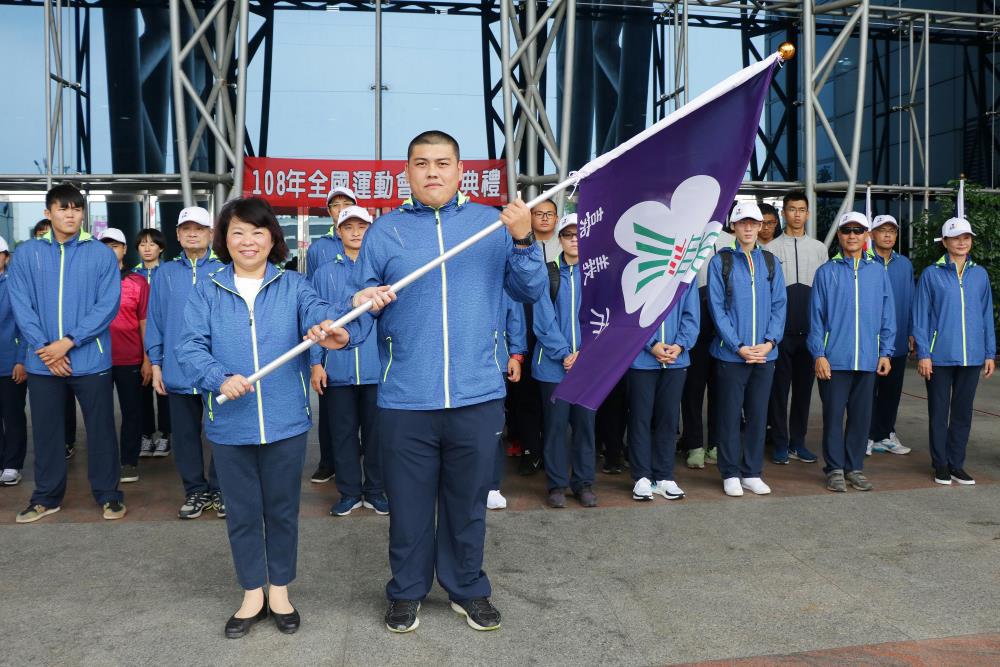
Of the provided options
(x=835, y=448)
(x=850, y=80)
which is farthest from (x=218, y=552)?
(x=850, y=80)

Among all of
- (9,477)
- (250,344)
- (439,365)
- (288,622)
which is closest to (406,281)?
(439,365)

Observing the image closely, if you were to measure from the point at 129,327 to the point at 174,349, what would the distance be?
1725 millimetres

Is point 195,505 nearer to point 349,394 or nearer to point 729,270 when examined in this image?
point 349,394

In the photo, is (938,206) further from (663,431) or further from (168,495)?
(168,495)

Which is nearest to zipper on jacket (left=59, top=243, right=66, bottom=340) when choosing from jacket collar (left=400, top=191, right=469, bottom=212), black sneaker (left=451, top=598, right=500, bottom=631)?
jacket collar (left=400, top=191, right=469, bottom=212)

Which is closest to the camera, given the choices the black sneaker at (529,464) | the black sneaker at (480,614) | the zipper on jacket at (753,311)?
the black sneaker at (480,614)

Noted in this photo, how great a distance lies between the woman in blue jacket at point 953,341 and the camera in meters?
5.41

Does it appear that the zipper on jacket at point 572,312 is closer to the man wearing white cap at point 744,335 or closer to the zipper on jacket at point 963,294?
the man wearing white cap at point 744,335

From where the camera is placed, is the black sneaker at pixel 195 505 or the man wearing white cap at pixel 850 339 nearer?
the black sneaker at pixel 195 505

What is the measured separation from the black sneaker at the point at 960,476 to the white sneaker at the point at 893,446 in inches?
34.6

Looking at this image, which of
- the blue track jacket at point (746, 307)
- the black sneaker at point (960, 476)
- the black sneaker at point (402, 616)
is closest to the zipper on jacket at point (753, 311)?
the blue track jacket at point (746, 307)

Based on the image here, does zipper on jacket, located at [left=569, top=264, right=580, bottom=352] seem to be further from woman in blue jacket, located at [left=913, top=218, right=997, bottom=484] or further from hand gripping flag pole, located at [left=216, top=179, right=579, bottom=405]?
woman in blue jacket, located at [left=913, top=218, right=997, bottom=484]

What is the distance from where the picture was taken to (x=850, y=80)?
12.7 m

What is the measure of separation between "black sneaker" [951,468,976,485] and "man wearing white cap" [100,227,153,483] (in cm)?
533
